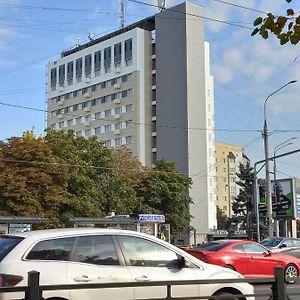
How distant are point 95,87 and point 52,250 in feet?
325

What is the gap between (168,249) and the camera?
816cm

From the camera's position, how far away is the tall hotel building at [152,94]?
87125 mm

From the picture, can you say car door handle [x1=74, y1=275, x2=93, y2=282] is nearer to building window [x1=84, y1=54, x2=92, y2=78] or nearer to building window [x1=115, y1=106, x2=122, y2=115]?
building window [x1=115, y1=106, x2=122, y2=115]

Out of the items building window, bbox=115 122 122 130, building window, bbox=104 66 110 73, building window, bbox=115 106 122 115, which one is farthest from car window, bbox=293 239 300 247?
building window, bbox=104 66 110 73

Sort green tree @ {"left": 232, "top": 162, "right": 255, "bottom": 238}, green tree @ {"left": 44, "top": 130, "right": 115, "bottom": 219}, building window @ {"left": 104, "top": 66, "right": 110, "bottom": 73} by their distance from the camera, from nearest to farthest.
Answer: green tree @ {"left": 44, "top": 130, "right": 115, "bottom": 219} → green tree @ {"left": 232, "top": 162, "right": 255, "bottom": 238} → building window @ {"left": 104, "top": 66, "right": 110, "bottom": 73}

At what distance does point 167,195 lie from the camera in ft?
185

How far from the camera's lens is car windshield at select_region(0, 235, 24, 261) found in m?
7.37

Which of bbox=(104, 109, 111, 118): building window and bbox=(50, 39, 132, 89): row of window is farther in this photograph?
bbox=(104, 109, 111, 118): building window

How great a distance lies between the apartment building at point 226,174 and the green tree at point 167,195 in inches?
3121

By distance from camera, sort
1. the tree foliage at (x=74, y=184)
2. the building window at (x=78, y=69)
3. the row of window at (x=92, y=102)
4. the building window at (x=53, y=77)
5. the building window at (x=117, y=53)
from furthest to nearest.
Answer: the building window at (x=53, y=77)
the building window at (x=78, y=69)
the row of window at (x=92, y=102)
the building window at (x=117, y=53)
the tree foliage at (x=74, y=184)

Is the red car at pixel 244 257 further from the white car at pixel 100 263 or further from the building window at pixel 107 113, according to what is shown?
the building window at pixel 107 113

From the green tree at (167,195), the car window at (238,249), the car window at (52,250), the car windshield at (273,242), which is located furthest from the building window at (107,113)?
the car window at (52,250)

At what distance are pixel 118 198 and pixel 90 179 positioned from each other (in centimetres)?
446

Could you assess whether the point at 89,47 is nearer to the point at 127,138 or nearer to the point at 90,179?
the point at 127,138
